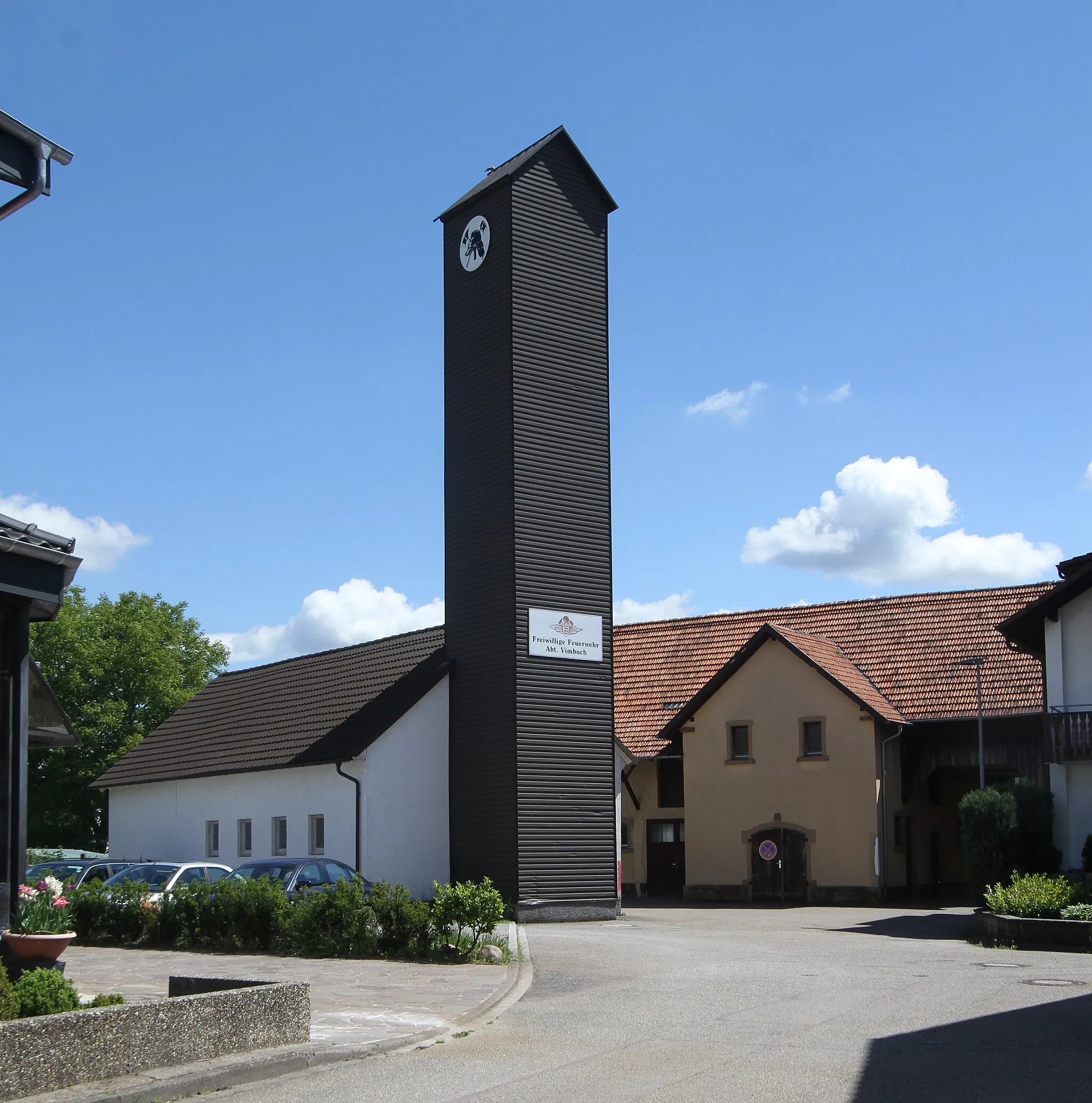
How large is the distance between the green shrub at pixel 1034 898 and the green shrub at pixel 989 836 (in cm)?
356

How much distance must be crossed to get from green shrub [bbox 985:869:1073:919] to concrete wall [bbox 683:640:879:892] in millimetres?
12737

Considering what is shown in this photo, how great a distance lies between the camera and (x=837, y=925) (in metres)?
28.5

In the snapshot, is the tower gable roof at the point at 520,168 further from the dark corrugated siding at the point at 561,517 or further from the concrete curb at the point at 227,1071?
the concrete curb at the point at 227,1071

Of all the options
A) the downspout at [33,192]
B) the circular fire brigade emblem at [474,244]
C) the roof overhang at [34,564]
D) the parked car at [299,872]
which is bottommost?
the parked car at [299,872]

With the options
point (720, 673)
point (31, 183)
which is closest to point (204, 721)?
point (720, 673)

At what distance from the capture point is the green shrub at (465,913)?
1941 cm

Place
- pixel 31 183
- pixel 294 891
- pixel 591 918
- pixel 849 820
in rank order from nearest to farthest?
1. pixel 31 183
2. pixel 294 891
3. pixel 591 918
4. pixel 849 820

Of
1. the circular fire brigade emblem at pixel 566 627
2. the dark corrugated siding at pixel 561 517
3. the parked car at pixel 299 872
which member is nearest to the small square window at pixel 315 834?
the dark corrugated siding at pixel 561 517

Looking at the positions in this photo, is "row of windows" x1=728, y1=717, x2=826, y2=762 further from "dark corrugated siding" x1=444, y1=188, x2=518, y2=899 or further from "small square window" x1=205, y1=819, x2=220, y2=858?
"small square window" x1=205, y1=819, x2=220, y2=858

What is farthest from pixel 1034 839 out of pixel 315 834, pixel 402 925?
pixel 315 834

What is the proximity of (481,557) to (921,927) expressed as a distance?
1157 cm

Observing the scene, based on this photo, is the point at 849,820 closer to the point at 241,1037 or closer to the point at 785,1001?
the point at 785,1001

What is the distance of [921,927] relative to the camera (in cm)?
2744

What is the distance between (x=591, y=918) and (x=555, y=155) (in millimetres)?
16604
